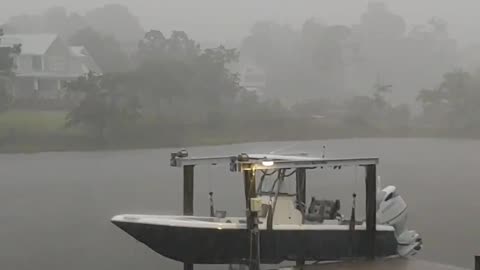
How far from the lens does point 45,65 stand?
1733cm

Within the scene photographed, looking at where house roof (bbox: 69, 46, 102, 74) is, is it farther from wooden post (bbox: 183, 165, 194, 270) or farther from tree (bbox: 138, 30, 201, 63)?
wooden post (bbox: 183, 165, 194, 270)

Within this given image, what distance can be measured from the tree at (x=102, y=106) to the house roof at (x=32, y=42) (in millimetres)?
2548

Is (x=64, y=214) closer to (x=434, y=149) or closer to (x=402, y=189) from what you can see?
(x=402, y=189)

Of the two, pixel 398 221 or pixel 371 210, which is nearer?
pixel 371 210

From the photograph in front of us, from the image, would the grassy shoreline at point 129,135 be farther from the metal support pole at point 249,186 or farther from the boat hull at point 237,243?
the metal support pole at point 249,186

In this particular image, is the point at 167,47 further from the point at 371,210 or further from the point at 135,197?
the point at 371,210

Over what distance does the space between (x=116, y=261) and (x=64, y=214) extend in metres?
2.47

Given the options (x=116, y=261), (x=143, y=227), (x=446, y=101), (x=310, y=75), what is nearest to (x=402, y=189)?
(x=116, y=261)

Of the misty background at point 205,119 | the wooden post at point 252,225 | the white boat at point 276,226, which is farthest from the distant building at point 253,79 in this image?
the wooden post at point 252,225

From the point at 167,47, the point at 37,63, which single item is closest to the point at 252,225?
the point at 37,63

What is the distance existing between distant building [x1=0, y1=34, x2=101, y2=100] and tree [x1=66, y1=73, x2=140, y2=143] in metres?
1.26

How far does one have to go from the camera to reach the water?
7.20 metres

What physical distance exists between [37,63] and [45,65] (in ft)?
0.65

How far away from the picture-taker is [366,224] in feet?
17.2
